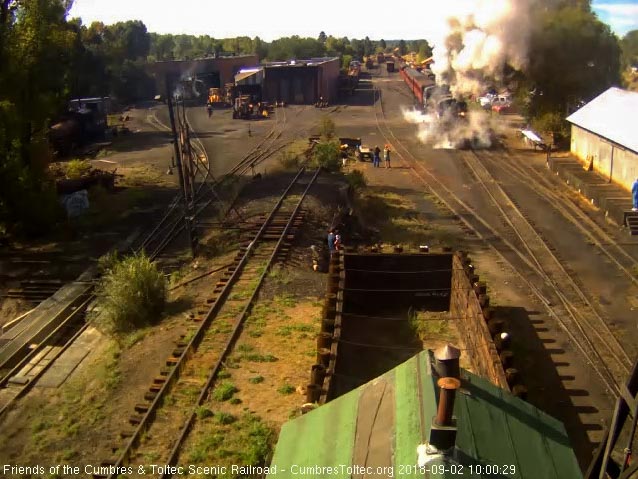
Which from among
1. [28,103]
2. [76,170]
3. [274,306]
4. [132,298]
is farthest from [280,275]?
[76,170]

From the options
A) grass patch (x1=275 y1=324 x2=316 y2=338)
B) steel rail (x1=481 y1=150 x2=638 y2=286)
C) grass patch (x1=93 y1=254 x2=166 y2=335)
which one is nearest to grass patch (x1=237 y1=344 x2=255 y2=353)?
grass patch (x1=275 y1=324 x2=316 y2=338)

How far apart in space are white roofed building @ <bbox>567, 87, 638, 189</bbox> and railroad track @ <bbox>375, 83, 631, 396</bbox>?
15.9 ft

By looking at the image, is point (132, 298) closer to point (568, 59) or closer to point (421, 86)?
point (568, 59)

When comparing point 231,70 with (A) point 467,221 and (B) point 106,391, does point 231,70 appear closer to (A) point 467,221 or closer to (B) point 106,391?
(A) point 467,221

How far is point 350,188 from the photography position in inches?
958

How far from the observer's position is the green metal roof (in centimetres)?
348

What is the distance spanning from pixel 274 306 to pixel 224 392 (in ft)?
12.6

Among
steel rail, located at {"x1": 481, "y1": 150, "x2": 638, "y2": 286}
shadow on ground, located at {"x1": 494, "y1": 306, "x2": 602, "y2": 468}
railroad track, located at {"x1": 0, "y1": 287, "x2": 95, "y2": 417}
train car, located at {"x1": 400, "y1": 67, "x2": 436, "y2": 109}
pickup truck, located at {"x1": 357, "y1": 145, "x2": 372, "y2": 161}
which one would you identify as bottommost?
railroad track, located at {"x1": 0, "y1": 287, "x2": 95, "y2": 417}

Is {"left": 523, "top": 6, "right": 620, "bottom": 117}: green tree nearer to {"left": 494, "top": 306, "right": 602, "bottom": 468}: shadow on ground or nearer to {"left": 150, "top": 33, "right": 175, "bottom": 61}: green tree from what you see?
{"left": 494, "top": 306, "right": 602, "bottom": 468}: shadow on ground

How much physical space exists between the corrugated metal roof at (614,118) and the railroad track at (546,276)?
5190 mm

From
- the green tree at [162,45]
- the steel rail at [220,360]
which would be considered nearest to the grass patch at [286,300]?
the steel rail at [220,360]

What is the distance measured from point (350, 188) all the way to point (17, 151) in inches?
483

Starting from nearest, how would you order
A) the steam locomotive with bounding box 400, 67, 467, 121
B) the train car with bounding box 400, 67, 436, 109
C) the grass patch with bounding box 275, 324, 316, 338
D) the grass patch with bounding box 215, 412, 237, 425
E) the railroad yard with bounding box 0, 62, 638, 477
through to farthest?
the grass patch with bounding box 215, 412, 237, 425 → the railroad yard with bounding box 0, 62, 638, 477 → the grass patch with bounding box 275, 324, 316, 338 → the steam locomotive with bounding box 400, 67, 467, 121 → the train car with bounding box 400, 67, 436, 109

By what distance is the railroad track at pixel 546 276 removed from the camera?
38.4 feet
